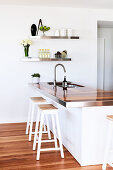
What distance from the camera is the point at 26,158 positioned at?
11.8ft

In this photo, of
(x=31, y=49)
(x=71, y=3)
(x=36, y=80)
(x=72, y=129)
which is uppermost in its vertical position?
(x=71, y=3)

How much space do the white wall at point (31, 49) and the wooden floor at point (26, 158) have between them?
1.36m

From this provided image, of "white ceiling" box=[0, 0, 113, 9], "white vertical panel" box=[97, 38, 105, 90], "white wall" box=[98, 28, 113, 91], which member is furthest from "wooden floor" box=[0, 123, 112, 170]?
"white wall" box=[98, 28, 113, 91]

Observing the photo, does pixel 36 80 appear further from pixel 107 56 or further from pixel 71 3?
pixel 107 56

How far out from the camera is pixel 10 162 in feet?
11.3

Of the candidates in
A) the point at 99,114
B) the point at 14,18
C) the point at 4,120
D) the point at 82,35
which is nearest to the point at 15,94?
the point at 4,120

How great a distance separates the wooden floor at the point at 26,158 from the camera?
3.27 m

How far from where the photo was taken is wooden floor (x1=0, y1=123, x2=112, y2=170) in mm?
3270

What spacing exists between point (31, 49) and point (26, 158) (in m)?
2.88

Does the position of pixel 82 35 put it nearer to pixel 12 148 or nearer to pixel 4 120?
pixel 4 120

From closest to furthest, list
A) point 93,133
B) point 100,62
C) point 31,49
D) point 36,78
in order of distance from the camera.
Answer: point 93,133 < point 36,78 < point 31,49 < point 100,62

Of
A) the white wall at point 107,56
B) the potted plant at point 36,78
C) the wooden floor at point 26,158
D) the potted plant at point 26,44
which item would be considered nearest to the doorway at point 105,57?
the white wall at point 107,56

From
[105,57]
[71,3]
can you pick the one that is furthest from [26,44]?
[105,57]

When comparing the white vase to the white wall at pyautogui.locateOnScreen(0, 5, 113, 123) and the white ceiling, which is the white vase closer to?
the white wall at pyautogui.locateOnScreen(0, 5, 113, 123)
